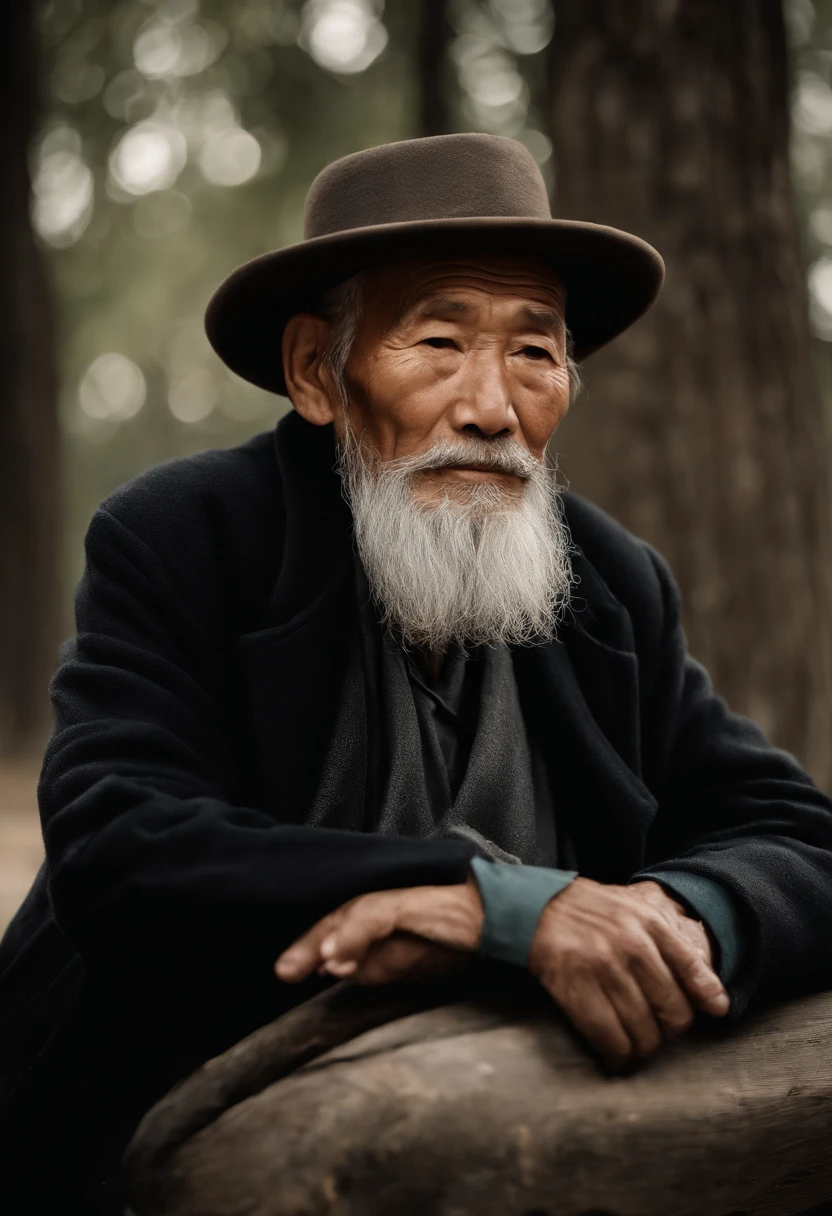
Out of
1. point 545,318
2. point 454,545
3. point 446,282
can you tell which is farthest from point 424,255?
point 454,545

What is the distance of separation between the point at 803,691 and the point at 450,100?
20.2ft

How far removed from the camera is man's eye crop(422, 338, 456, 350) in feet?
8.64

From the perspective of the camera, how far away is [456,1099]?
6.06ft

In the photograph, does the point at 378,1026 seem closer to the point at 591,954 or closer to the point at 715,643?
the point at 591,954

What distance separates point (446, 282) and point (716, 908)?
4.80 feet

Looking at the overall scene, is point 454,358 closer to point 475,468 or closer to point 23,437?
point 475,468

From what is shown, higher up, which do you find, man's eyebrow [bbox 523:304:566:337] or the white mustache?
man's eyebrow [bbox 523:304:566:337]

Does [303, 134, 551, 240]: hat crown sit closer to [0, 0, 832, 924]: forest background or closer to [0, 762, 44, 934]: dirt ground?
[0, 0, 832, 924]: forest background

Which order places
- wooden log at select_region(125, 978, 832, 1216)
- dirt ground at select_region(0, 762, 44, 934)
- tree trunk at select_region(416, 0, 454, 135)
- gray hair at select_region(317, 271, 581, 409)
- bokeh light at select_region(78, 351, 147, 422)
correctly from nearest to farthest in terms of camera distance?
wooden log at select_region(125, 978, 832, 1216)
gray hair at select_region(317, 271, 581, 409)
dirt ground at select_region(0, 762, 44, 934)
tree trunk at select_region(416, 0, 454, 135)
bokeh light at select_region(78, 351, 147, 422)

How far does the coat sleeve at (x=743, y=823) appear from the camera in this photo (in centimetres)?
228

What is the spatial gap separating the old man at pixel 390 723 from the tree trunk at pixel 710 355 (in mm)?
1379

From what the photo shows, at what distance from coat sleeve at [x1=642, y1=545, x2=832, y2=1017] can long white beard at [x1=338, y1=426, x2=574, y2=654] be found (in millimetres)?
480

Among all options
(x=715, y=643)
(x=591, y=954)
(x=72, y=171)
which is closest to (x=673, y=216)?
(x=715, y=643)

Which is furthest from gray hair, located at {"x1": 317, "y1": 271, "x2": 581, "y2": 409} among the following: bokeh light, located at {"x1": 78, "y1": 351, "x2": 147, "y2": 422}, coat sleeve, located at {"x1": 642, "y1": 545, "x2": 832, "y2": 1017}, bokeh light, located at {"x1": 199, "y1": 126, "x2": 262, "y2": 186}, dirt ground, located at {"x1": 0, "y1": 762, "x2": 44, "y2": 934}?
bokeh light, located at {"x1": 78, "y1": 351, "x2": 147, "y2": 422}
